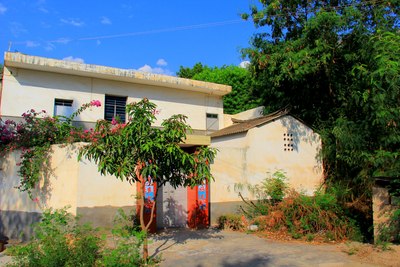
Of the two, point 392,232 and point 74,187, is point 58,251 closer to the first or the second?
point 74,187

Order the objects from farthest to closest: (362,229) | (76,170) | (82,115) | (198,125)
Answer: (198,125), (82,115), (362,229), (76,170)

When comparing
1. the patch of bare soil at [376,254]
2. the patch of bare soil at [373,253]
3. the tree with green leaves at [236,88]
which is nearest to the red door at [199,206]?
the patch of bare soil at [373,253]

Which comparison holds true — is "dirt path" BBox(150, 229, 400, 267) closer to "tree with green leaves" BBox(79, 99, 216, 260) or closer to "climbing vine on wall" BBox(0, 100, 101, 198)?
"tree with green leaves" BBox(79, 99, 216, 260)

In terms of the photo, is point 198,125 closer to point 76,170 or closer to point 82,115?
point 82,115

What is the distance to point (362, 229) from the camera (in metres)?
9.30

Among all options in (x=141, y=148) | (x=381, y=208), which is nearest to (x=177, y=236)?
(x=141, y=148)

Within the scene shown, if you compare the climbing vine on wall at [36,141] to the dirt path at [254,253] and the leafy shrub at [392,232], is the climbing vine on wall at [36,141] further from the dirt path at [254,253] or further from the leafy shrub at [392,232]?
the leafy shrub at [392,232]

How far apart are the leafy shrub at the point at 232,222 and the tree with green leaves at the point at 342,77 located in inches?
133

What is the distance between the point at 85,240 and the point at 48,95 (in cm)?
899

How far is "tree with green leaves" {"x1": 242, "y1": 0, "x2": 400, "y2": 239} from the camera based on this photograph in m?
8.68

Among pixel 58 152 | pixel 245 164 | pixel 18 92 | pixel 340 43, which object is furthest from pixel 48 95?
pixel 340 43

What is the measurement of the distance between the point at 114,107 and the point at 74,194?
693 centimetres

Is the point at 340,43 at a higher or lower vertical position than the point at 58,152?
higher

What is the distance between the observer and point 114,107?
14633mm
